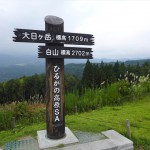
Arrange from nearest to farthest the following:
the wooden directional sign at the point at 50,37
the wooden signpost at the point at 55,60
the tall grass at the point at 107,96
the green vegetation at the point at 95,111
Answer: the wooden directional sign at the point at 50,37, the wooden signpost at the point at 55,60, the green vegetation at the point at 95,111, the tall grass at the point at 107,96

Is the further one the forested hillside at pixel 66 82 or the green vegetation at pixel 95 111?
the forested hillside at pixel 66 82

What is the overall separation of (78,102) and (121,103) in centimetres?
205

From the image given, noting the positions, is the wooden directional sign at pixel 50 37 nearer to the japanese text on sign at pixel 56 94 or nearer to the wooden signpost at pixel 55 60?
the wooden signpost at pixel 55 60

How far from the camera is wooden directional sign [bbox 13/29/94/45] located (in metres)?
4.73

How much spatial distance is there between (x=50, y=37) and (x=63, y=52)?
0.43 meters

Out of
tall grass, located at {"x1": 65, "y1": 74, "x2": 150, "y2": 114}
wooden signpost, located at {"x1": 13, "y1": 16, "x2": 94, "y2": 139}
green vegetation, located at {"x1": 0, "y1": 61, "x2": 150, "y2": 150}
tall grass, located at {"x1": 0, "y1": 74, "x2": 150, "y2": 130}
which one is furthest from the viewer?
tall grass, located at {"x1": 65, "y1": 74, "x2": 150, "y2": 114}

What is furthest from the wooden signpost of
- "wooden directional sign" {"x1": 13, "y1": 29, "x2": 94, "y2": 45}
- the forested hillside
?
the forested hillside

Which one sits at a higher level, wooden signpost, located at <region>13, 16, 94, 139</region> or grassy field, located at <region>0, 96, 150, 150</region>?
wooden signpost, located at <region>13, 16, 94, 139</region>

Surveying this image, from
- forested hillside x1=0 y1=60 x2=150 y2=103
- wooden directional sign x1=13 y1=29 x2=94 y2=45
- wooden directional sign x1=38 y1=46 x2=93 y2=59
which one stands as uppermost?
wooden directional sign x1=13 y1=29 x2=94 y2=45

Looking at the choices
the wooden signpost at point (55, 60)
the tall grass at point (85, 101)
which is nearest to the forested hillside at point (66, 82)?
the tall grass at point (85, 101)

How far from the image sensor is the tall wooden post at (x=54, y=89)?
16.7ft

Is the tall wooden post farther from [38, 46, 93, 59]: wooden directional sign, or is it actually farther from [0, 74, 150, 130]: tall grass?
[0, 74, 150, 130]: tall grass

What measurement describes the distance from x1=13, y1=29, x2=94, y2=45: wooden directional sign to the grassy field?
7.60ft

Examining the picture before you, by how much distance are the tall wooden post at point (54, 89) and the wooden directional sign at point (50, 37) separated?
11cm
